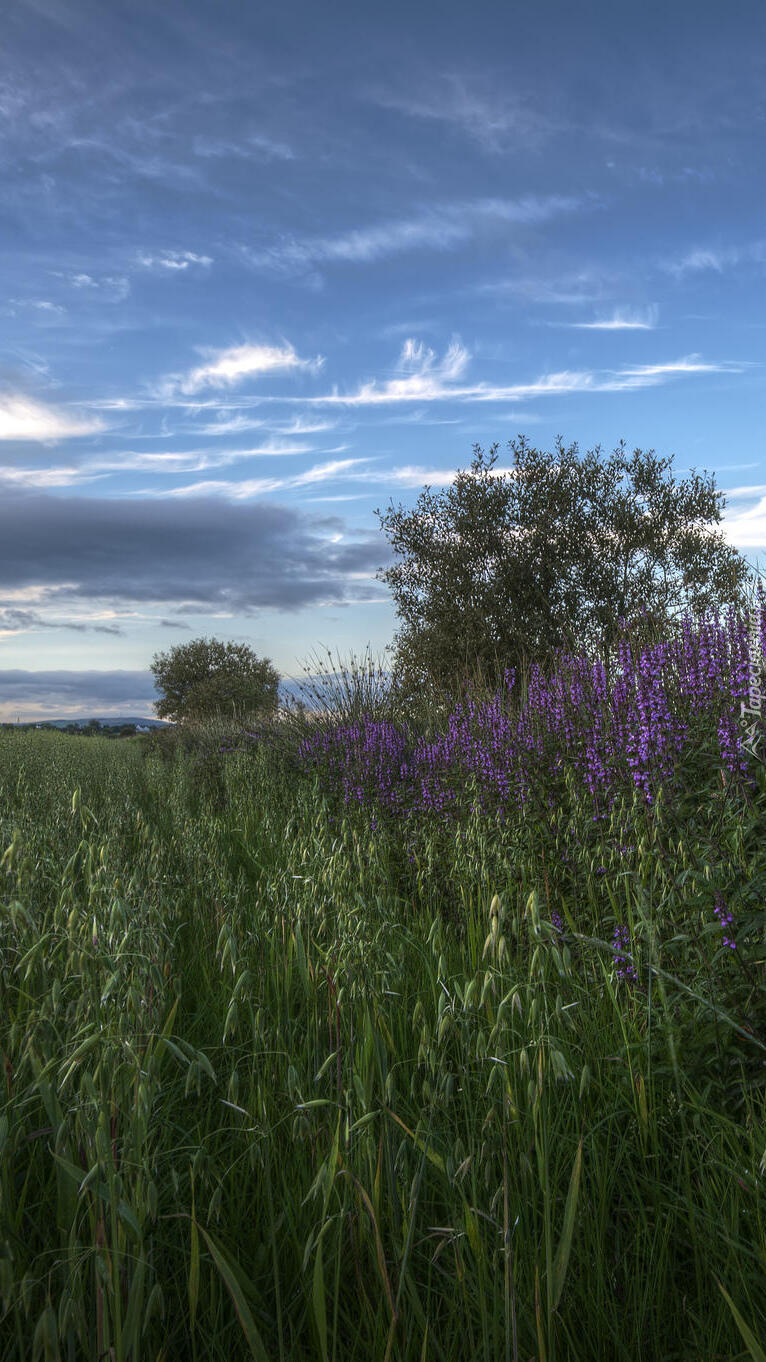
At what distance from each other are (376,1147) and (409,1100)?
22.4 inches

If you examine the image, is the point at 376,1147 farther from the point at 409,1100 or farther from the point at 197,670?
the point at 197,670

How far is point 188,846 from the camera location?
200 inches

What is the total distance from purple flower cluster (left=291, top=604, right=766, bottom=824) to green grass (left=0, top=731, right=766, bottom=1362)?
3.02 ft

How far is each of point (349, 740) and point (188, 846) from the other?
4.93m

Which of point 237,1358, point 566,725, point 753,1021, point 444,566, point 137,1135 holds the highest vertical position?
point 444,566

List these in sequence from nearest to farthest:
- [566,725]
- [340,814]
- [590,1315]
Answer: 1. [590,1315]
2. [566,725]
3. [340,814]

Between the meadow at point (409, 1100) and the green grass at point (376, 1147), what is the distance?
2 centimetres

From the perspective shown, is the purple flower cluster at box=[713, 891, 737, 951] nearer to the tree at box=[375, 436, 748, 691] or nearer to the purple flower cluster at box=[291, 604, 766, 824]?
the purple flower cluster at box=[291, 604, 766, 824]

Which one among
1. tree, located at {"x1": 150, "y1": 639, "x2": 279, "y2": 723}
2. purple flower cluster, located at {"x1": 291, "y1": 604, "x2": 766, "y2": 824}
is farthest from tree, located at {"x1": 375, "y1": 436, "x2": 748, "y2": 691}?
tree, located at {"x1": 150, "y1": 639, "x2": 279, "y2": 723}

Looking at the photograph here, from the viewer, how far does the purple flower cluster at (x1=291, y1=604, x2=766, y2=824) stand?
4551 millimetres

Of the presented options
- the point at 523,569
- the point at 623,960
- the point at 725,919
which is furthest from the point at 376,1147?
the point at 523,569

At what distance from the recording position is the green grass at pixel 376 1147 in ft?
Result: 4.90

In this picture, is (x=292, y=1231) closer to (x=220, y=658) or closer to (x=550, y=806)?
(x=550, y=806)

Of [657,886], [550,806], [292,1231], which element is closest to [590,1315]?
[292,1231]
